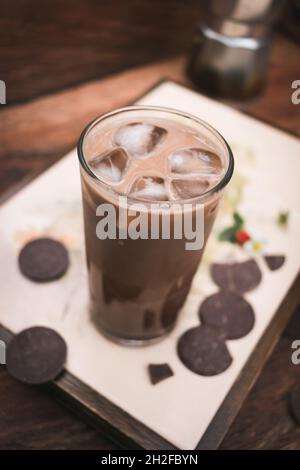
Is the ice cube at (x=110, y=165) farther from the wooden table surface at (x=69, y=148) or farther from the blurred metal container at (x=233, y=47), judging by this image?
the blurred metal container at (x=233, y=47)

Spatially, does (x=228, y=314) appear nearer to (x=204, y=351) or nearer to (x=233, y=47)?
(x=204, y=351)

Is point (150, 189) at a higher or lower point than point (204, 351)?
higher

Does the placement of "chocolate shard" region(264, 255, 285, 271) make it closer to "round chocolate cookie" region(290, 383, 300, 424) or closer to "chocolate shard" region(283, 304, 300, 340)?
"chocolate shard" region(283, 304, 300, 340)


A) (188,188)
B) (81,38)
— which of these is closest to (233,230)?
(188,188)

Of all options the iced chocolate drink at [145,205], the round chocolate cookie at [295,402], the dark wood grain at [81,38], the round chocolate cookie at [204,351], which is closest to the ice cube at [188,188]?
the iced chocolate drink at [145,205]

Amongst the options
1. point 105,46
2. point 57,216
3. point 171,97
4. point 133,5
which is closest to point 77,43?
point 105,46

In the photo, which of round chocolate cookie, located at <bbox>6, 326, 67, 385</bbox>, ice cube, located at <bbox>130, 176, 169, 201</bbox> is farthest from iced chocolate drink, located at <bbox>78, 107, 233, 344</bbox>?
round chocolate cookie, located at <bbox>6, 326, 67, 385</bbox>

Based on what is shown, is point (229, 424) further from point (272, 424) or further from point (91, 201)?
point (91, 201)
